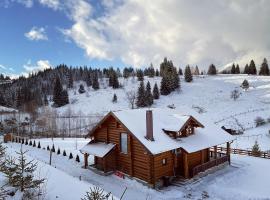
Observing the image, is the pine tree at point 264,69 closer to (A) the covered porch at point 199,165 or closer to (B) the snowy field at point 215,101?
(B) the snowy field at point 215,101

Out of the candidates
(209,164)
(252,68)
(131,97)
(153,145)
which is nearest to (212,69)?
(252,68)

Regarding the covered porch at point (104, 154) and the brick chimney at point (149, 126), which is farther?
the covered porch at point (104, 154)

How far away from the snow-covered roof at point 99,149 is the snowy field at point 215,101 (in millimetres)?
31162

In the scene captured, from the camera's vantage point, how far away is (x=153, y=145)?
2245cm

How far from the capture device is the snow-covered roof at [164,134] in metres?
23.1

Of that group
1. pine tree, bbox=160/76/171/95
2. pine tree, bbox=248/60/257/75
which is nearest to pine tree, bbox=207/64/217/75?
pine tree, bbox=248/60/257/75

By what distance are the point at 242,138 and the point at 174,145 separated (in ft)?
120

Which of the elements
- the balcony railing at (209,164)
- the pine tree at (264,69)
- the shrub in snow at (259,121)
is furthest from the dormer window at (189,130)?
the pine tree at (264,69)

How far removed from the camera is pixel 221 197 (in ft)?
68.9

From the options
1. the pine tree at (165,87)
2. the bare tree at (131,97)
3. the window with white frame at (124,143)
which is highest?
the pine tree at (165,87)

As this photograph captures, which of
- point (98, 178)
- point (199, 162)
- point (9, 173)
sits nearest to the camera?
point (9, 173)

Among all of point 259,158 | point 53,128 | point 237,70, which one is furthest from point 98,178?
point 237,70

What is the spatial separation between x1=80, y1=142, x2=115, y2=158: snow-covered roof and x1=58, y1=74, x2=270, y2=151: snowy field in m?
31.2

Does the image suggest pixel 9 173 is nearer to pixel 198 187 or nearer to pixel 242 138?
pixel 198 187
